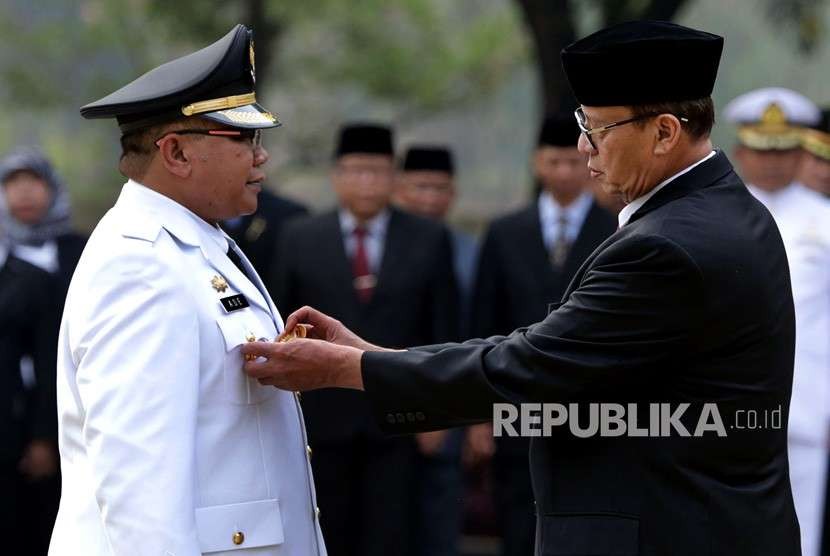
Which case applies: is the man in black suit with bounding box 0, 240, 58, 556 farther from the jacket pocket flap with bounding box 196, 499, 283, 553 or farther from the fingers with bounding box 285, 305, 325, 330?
the jacket pocket flap with bounding box 196, 499, 283, 553

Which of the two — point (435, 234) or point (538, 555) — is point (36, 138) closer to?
point (435, 234)

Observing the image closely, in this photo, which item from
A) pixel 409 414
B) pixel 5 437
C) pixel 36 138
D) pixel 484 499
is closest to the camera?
pixel 409 414

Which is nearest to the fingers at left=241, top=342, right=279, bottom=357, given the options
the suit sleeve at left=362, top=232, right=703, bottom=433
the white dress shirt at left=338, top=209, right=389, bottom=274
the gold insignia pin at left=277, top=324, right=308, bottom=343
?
the gold insignia pin at left=277, top=324, right=308, bottom=343

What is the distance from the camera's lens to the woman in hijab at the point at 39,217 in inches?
280

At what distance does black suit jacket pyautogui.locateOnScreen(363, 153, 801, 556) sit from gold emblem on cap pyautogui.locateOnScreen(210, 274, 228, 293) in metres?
0.60

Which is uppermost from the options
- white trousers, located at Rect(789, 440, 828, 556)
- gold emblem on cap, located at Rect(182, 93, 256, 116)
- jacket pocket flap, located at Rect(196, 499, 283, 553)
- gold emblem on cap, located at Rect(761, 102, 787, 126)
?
gold emblem on cap, located at Rect(182, 93, 256, 116)

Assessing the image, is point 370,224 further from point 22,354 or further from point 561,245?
point 22,354

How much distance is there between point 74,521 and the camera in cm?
328

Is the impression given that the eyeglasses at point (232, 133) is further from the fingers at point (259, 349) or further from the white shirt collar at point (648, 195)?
the white shirt collar at point (648, 195)

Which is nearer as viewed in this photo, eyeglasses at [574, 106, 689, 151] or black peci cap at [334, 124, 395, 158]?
eyeglasses at [574, 106, 689, 151]

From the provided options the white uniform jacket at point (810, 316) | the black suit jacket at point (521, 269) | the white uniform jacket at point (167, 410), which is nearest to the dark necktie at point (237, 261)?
the white uniform jacket at point (167, 410)

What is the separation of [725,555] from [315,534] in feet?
3.36

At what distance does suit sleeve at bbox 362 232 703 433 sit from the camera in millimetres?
3109

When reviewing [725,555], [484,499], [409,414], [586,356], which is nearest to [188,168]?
[409,414]
